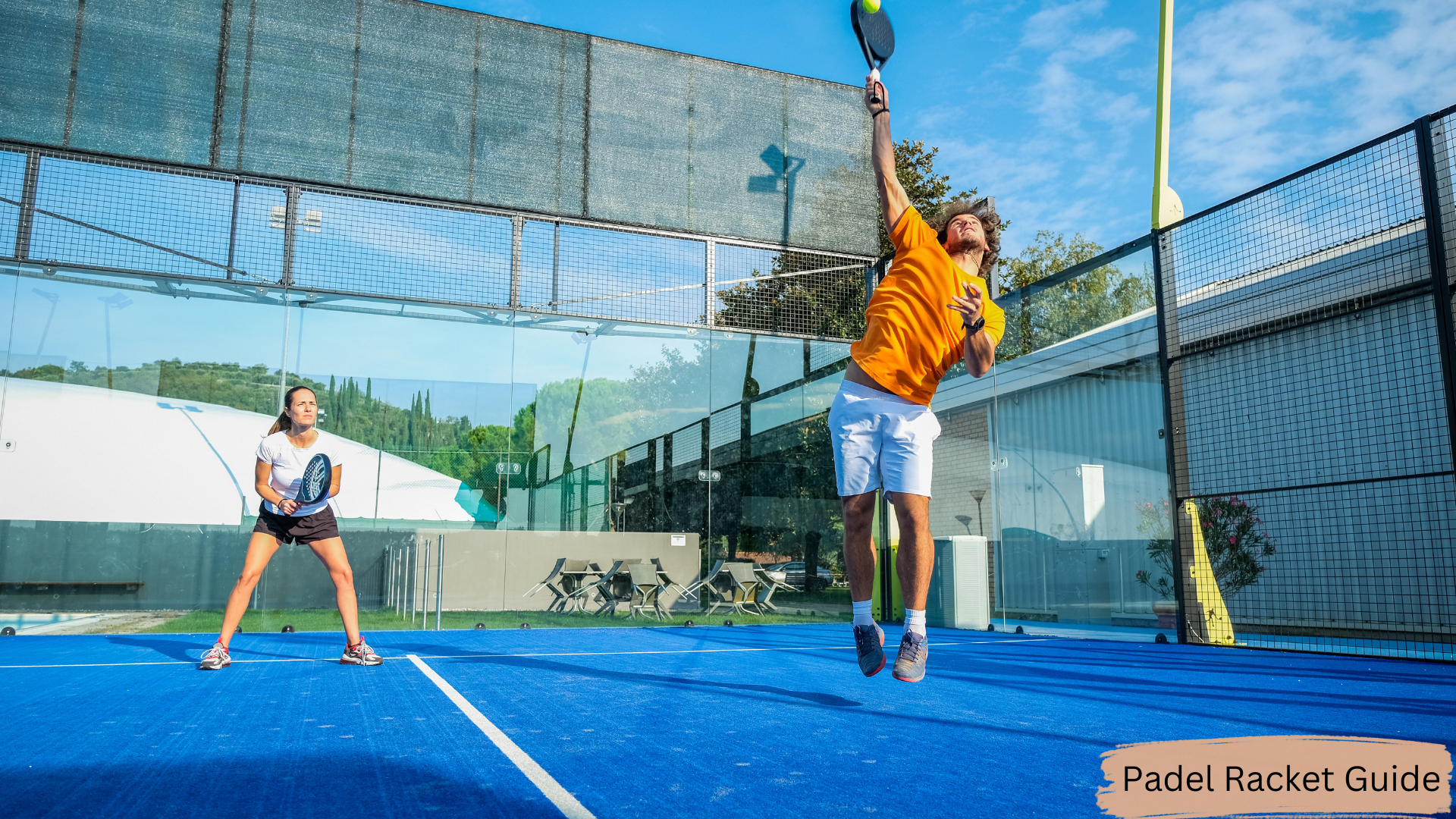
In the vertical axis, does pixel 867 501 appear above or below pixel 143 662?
above

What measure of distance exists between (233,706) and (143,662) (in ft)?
6.89

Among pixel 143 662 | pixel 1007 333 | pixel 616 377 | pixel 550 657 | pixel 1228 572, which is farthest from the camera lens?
pixel 616 377

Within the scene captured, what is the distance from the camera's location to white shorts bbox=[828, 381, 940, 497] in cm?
325

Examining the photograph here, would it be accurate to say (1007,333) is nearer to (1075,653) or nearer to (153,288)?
(1075,653)

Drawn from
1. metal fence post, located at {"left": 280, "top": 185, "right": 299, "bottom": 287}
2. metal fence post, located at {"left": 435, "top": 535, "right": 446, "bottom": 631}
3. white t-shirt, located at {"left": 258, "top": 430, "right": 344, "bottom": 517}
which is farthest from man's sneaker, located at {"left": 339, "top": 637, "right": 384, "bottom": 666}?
metal fence post, located at {"left": 280, "top": 185, "right": 299, "bottom": 287}

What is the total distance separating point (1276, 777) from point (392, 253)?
9116 mm

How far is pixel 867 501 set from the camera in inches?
132

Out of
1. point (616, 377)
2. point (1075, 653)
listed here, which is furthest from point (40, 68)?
point (1075, 653)

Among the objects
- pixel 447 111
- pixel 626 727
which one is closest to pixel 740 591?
pixel 447 111

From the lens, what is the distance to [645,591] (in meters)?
9.42

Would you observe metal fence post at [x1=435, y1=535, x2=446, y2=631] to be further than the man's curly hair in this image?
Yes

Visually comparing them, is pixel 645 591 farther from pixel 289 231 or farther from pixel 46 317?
pixel 46 317

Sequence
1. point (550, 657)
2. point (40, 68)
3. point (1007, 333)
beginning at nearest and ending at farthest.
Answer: point (550, 657) < point (40, 68) < point (1007, 333)

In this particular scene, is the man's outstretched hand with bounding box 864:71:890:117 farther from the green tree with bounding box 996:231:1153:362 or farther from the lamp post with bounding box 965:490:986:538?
the lamp post with bounding box 965:490:986:538
